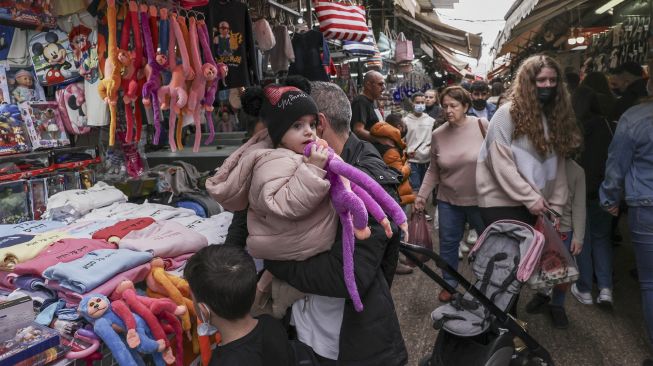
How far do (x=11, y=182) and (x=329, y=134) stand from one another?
88.6 inches

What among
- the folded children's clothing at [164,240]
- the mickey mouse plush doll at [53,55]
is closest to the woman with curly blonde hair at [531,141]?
the folded children's clothing at [164,240]

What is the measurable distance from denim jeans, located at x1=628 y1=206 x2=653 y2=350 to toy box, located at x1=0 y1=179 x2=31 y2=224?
160 inches

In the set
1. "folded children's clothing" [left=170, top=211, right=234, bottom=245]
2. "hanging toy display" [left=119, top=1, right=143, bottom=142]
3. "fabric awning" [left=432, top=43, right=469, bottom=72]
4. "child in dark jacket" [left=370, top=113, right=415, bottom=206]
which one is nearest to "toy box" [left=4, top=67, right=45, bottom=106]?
"hanging toy display" [left=119, top=1, right=143, bottom=142]

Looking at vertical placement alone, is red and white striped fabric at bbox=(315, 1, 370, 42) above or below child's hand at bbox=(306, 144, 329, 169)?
above

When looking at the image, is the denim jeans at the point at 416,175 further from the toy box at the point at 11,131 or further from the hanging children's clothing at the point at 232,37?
the toy box at the point at 11,131

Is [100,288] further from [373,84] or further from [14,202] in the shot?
[373,84]

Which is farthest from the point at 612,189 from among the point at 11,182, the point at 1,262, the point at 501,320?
the point at 11,182

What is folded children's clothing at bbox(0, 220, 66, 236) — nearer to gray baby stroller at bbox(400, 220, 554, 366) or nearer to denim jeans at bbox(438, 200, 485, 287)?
gray baby stroller at bbox(400, 220, 554, 366)

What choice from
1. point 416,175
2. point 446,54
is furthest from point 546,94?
point 446,54

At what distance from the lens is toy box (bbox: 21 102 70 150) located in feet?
9.64

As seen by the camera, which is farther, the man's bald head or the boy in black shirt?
the man's bald head

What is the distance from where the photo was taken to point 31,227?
104 inches

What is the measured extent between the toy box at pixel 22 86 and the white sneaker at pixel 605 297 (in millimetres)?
4774

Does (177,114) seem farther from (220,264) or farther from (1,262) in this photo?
(220,264)
